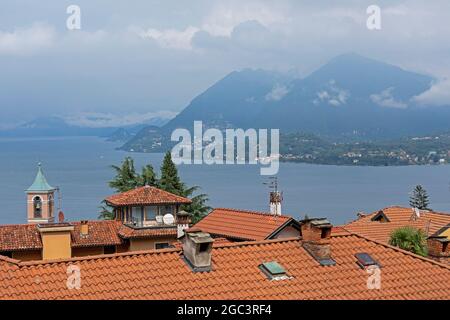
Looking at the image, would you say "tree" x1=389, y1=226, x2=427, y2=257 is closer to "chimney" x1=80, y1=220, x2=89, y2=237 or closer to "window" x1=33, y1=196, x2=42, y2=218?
"chimney" x1=80, y1=220, x2=89, y2=237

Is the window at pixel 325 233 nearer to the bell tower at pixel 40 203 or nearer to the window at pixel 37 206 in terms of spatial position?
the bell tower at pixel 40 203

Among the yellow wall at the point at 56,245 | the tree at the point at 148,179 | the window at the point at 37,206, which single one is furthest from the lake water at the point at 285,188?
the yellow wall at the point at 56,245

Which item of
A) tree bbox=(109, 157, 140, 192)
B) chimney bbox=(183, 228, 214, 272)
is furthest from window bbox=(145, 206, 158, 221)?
chimney bbox=(183, 228, 214, 272)

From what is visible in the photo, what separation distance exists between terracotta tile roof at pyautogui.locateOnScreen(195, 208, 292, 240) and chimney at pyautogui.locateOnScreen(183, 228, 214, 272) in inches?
277

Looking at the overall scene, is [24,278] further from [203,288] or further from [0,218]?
[0,218]

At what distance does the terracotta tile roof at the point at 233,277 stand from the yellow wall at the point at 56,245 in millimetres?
13861

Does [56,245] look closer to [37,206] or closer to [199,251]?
[37,206]

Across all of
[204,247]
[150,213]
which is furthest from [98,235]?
[204,247]

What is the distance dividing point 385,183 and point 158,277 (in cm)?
13680

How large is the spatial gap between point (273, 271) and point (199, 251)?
151 centimetres

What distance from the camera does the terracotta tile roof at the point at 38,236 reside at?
1060 inches

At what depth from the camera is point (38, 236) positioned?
1090 inches

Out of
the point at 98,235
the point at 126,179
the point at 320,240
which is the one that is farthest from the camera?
the point at 126,179
